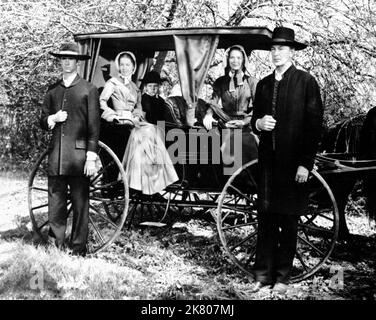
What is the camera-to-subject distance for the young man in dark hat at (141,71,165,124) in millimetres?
6223

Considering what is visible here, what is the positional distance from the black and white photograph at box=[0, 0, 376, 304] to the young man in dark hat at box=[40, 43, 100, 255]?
0.6 inches

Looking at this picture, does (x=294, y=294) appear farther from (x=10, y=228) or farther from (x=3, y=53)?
(x=3, y=53)

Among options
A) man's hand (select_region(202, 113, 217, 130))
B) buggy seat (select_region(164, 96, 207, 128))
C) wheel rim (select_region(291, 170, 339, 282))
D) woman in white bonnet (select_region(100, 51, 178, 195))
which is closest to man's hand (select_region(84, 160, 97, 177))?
woman in white bonnet (select_region(100, 51, 178, 195))

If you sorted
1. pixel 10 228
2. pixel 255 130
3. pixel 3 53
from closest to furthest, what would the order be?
pixel 255 130
pixel 10 228
pixel 3 53

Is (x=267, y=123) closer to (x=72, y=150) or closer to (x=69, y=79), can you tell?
(x=72, y=150)

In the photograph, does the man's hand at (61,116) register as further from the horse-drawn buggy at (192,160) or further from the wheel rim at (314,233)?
the wheel rim at (314,233)

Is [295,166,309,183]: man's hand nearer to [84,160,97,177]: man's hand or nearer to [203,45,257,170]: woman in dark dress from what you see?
[203,45,257,170]: woman in dark dress

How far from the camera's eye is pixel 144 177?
5219 mm

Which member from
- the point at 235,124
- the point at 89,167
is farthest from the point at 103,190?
the point at 235,124

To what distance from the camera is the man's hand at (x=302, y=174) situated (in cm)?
396

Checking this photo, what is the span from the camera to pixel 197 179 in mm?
5297

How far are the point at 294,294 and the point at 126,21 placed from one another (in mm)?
6726

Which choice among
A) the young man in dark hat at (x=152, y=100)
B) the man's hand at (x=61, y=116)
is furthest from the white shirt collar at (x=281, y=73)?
the young man in dark hat at (x=152, y=100)
